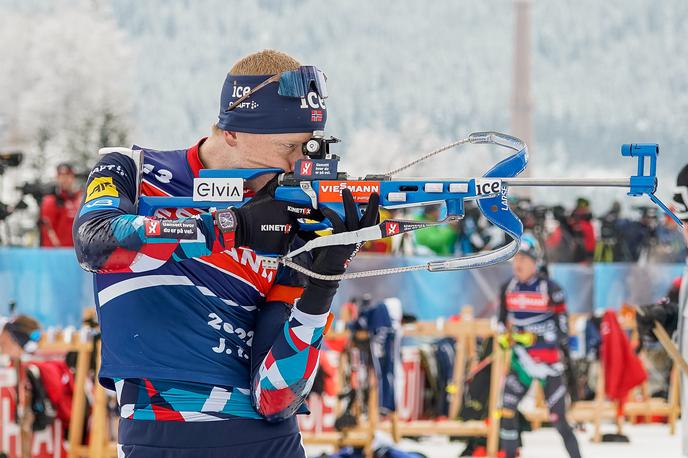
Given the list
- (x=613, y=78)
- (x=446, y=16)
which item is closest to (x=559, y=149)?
(x=613, y=78)

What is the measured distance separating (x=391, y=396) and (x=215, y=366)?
6487mm

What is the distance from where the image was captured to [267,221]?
255cm

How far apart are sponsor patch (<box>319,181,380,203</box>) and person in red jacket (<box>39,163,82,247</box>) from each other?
799 cm

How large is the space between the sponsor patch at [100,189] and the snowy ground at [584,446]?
21.9 ft

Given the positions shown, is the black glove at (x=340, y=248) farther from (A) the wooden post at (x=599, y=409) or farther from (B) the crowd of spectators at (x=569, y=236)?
(A) the wooden post at (x=599, y=409)

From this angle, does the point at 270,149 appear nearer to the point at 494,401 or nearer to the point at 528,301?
the point at 528,301

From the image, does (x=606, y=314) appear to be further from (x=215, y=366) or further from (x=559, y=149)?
(x=559, y=149)

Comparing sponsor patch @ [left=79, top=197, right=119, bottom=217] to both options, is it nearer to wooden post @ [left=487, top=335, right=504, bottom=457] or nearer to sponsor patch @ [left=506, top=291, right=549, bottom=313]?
sponsor patch @ [left=506, top=291, right=549, bottom=313]

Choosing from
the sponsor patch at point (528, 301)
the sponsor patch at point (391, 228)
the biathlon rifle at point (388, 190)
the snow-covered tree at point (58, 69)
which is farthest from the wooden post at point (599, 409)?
the snow-covered tree at point (58, 69)

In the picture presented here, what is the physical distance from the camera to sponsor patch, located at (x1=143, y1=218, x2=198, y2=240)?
8.11 feet

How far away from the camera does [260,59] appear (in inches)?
109

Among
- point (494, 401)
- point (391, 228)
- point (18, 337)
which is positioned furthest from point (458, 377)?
point (391, 228)

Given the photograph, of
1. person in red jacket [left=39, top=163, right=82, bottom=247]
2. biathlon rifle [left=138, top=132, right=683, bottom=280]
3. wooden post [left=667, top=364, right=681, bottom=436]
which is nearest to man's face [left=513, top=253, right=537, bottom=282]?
wooden post [left=667, top=364, right=681, bottom=436]

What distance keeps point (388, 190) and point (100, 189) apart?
1.99 ft
